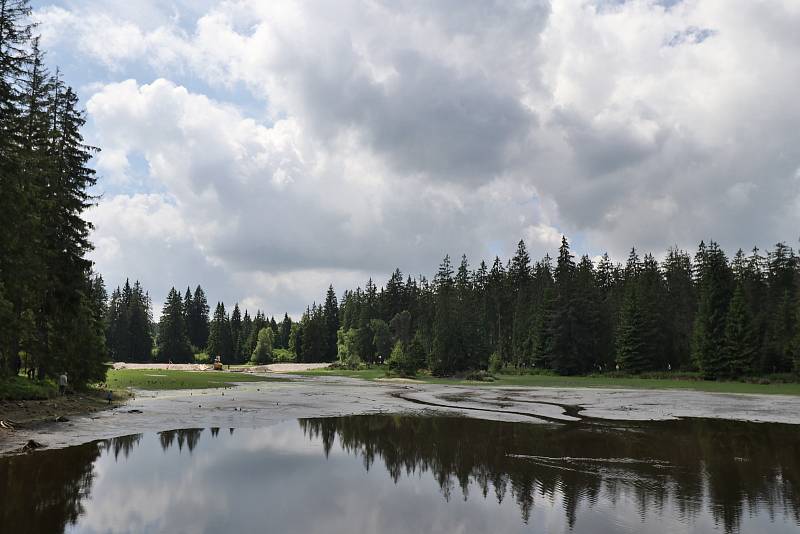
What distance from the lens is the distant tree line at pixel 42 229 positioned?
85.5 feet

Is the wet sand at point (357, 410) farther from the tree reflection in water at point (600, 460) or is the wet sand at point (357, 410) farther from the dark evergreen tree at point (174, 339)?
the dark evergreen tree at point (174, 339)

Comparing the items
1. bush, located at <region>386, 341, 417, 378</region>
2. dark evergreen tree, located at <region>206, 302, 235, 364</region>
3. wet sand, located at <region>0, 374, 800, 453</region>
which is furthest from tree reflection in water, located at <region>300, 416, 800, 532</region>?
dark evergreen tree, located at <region>206, 302, 235, 364</region>

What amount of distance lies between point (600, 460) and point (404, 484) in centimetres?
726

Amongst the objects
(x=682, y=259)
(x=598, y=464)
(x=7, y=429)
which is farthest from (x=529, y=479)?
(x=682, y=259)

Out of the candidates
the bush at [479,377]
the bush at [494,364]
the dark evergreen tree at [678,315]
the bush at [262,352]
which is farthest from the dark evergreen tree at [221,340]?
the dark evergreen tree at [678,315]

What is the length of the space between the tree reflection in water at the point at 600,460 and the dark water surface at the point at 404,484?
82 millimetres

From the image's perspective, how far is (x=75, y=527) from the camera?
10.4 m

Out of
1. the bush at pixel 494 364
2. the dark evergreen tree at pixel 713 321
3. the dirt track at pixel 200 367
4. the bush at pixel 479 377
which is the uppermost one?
the dark evergreen tree at pixel 713 321

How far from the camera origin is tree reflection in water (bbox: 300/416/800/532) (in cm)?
1344

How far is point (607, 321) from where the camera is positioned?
96000mm

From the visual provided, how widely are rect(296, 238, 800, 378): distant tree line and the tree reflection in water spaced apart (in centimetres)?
5241

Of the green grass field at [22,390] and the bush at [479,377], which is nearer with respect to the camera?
the green grass field at [22,390]

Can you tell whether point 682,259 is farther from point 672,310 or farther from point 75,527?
point 75,527

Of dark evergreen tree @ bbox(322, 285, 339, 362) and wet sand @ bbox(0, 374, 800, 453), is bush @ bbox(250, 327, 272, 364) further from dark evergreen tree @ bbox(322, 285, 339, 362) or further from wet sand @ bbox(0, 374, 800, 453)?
wet sand @ bbox(0, 374, 800, 453)
